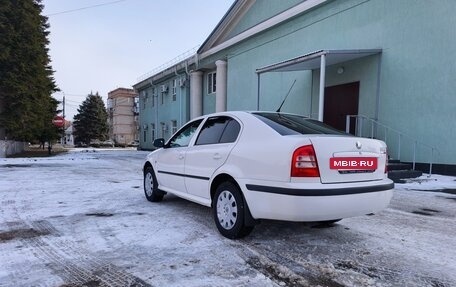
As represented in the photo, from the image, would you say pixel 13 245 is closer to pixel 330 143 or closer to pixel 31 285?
pixel 31 285

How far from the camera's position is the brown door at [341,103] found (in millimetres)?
12094

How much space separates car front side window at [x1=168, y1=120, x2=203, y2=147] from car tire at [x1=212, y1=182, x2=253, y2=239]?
129 centimetres

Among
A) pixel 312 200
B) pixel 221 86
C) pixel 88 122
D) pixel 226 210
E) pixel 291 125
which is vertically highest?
pixel 221 86

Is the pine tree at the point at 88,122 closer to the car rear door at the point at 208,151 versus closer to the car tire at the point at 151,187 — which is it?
the car tire at the point at 151,187

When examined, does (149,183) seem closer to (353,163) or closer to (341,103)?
(353,163)

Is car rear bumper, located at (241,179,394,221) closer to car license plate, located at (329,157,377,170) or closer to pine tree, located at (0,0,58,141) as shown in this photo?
car license plate, located at (329,157,377,170)

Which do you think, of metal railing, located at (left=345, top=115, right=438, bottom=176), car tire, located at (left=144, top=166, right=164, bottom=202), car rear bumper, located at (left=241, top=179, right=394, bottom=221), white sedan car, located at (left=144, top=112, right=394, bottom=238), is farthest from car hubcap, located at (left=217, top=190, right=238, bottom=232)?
metal railing, located at (left=345, top=115, right=438, bottom=176)

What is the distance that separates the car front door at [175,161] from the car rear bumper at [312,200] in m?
1.63

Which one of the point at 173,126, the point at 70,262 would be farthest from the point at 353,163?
the point at 173,126

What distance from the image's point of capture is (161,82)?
96.1ft

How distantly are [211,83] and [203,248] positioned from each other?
787 inches

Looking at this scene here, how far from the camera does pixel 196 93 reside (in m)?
23.6

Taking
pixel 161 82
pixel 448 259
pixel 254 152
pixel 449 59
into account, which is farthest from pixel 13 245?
pixel 161 82

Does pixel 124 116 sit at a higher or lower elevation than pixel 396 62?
higher
